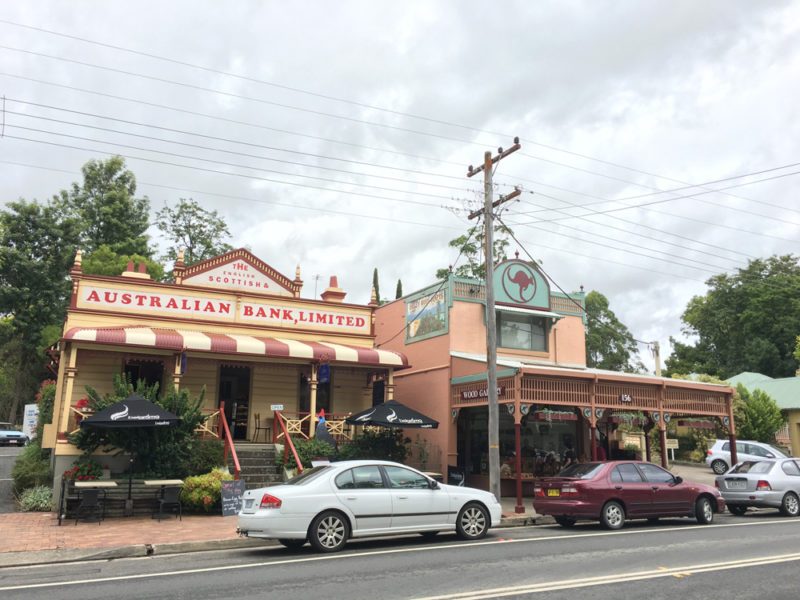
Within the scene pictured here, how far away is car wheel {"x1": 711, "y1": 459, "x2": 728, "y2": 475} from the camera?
25172 millimetres

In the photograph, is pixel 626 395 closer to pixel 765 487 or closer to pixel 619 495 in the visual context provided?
pixel 765 487

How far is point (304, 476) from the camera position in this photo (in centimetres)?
1045

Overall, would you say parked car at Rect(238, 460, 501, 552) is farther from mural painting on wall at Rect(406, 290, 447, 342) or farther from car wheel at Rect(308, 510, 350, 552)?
mural painting on wall at Rect(406, 290, 447, 342)

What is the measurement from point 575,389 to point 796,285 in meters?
42.9

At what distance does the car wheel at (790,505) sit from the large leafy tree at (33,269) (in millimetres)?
34160

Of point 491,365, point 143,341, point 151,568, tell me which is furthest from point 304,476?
point 143,341

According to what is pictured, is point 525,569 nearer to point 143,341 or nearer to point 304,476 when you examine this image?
point 304,476

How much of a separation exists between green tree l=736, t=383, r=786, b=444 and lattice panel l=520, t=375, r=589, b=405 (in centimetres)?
1885

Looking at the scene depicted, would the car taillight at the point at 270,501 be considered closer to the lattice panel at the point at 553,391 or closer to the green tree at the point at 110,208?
the lattice panel at the point at 553,391

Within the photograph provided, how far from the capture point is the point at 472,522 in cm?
1103

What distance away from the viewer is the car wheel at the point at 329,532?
31.2 feet

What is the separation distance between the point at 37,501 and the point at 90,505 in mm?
2938

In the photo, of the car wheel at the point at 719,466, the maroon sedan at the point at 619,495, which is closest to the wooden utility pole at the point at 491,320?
the maroon sedan at the point at 619,495

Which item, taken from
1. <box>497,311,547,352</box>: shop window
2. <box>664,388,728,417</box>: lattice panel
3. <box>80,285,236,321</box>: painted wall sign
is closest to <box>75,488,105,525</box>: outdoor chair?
<box>80,285,236,321</box>: painted wall sign
